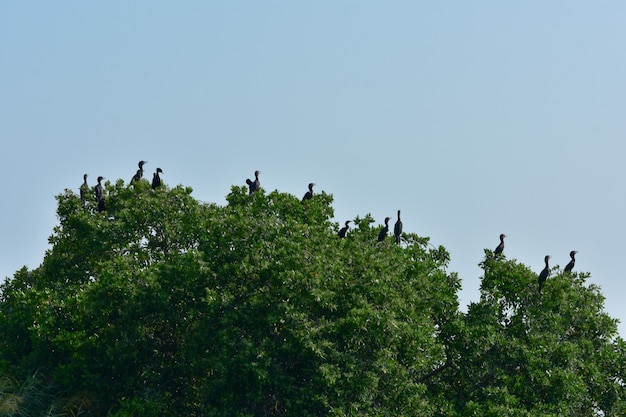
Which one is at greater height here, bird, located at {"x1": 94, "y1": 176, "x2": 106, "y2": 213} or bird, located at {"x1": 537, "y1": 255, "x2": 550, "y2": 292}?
bird, located at {"x1": 537, "y1": 255, "x2": 550, "y2": 292}

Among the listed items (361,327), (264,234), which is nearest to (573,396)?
(361,327)

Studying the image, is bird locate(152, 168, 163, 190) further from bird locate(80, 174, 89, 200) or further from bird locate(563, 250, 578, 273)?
bird locate(563, 250, 578, 273)

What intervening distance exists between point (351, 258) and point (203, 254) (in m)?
4.05

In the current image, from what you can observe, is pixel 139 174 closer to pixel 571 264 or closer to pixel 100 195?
pixel 100 195

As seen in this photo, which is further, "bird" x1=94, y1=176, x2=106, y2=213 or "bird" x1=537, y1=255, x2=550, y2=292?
"bird" x1=94, y1=176, x2=106, y2=213

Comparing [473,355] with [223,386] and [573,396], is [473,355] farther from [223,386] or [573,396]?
[223,386]

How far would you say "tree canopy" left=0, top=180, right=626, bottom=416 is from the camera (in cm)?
2961

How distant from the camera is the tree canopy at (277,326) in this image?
97.1ft

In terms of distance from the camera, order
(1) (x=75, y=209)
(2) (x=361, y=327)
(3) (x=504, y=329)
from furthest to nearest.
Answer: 1. (1) (x=75, y=209)
2. (3) (x=504, y=329)
3. (2) (x=361, y=327)

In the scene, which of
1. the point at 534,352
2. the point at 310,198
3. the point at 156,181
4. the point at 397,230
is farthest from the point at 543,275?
the point at 156,181

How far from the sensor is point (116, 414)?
3014cm

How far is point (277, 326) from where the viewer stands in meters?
30.2

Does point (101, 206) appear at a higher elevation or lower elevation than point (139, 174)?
lower

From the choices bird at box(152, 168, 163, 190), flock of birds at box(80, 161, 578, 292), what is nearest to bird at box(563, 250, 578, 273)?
flock of birds at box(80, 161, 578, 292)
